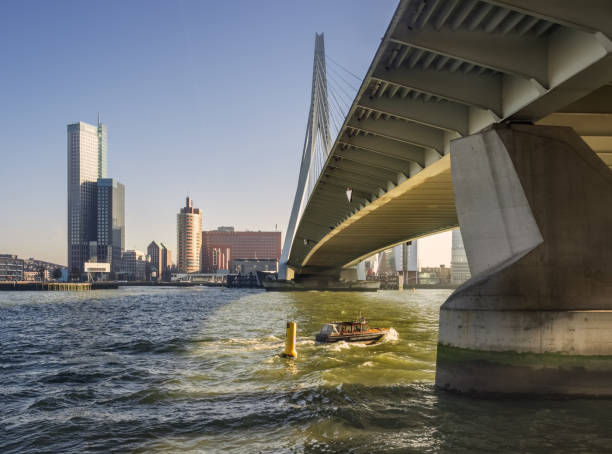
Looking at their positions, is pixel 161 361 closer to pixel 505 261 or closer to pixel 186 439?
pixel 186 439

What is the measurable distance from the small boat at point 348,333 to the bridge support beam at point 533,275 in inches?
448

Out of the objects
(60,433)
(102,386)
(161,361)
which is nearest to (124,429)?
(60,433)

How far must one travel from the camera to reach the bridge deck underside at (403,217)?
25.6 m

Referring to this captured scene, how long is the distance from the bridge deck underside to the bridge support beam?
204 inches

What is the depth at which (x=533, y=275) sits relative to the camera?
13.0m

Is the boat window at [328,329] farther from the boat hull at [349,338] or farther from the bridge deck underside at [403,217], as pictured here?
the bridge deck underside at [403,217]

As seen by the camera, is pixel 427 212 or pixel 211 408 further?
pixel 427 212

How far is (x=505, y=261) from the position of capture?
1343 cm

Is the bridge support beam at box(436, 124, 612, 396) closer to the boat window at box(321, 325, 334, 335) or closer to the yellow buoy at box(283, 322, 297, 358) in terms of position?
the yellow buoy at box(283, 322, 297, 358)

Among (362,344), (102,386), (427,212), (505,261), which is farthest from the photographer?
(427,212)

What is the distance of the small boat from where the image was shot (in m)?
25.4

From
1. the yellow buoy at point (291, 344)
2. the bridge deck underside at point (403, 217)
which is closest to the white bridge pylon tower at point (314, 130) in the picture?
the bridge deck underside at point (403, 217)

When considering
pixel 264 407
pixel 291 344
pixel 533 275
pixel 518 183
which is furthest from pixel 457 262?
pixel 264 407

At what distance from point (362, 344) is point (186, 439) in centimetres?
1453
